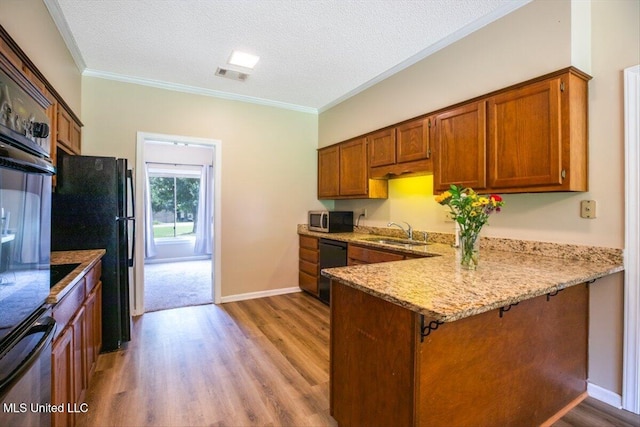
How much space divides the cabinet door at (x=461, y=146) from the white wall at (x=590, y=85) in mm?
224

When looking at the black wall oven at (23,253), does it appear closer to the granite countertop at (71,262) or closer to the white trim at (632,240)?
the granite countertop at (71,262)

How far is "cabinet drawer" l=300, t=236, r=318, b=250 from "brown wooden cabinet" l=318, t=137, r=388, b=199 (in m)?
0.66

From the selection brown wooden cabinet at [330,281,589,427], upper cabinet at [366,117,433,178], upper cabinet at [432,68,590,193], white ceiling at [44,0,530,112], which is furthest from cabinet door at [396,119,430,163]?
brown wooden cabinet at [330,281,589,427]

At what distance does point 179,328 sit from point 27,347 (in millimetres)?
2452

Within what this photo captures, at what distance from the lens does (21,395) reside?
912mm

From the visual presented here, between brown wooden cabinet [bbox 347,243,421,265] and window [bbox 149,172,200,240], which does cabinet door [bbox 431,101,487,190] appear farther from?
window [bbox 149,172,200,240]

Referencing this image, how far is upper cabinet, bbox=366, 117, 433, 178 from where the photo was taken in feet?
9.64

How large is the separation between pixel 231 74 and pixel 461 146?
8.30 ft

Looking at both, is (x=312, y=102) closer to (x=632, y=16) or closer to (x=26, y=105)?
(x=632, y=16)

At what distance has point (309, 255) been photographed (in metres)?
4.37

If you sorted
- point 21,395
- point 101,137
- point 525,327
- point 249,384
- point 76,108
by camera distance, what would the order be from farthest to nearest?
point 101,137, point 76,108, point 249,384, point 525,327, point 21,395

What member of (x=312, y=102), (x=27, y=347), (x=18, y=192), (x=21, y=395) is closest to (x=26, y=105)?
(x=18, y=192)

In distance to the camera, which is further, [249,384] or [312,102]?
[312,102]

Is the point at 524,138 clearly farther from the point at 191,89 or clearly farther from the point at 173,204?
the point at 173,204
